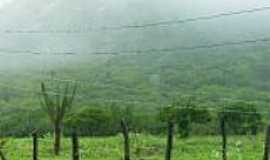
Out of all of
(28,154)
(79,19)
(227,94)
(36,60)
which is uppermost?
(79,19)

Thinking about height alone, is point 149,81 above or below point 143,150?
above

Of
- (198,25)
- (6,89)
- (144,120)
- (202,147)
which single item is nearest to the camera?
(202,147)

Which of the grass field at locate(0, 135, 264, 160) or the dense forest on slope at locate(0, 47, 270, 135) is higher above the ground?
the dense forest on slope at locate(0, 47, 270, 135)

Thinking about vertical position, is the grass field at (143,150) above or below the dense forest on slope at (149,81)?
below

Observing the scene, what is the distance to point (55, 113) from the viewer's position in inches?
1649

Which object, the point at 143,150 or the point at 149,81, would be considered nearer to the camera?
the point at 143,150

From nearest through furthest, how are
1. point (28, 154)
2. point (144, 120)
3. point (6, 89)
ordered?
point (28, 154) < point (144, 120) < point (6, 89)

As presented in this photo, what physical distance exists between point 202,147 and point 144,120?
41.1 m

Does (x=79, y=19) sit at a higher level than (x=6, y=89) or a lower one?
higher

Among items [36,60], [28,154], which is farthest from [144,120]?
[36,60]

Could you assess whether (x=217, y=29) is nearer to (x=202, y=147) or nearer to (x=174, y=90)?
(x=174, y=90)

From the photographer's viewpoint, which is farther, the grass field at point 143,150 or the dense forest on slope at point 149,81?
the dense forest on slope at point 149,81

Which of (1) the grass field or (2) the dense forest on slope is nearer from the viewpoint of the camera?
(1) the grass field

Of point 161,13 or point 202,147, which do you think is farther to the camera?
point 161,13
